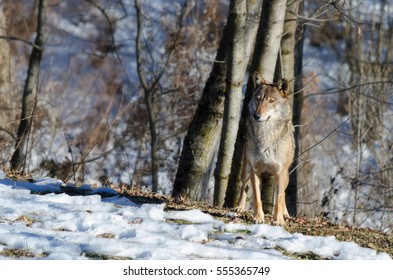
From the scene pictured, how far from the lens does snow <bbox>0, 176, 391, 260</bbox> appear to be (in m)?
7.07

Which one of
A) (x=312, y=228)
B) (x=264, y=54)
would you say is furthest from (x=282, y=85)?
(x=264, y=54)

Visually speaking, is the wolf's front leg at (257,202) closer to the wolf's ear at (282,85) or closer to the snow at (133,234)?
the snow at (133,234)

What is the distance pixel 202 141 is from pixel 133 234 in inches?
196

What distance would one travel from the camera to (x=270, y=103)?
9.18 metres

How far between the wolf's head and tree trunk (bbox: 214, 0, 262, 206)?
2.31 metres

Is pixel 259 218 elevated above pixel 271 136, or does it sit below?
below

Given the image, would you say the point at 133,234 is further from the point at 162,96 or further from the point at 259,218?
the point at 162,96

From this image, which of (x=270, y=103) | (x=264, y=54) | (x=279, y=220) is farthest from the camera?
(x=264, y=54)

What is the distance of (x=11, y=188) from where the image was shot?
9383mm

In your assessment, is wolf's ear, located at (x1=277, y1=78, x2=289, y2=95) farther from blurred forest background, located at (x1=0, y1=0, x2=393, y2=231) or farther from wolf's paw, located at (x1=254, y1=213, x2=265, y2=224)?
blurred forest background, located at (x1=0, y1=0, x2=393, y2=231)

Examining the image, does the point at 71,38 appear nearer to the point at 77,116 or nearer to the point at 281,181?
the point at 77,116

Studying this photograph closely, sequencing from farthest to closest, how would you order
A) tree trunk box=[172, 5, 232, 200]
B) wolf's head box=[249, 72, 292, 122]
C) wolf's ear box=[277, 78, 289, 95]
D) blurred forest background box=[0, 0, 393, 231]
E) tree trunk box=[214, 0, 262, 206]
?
1. blurred forest background box=[0, 0, 393, 231]
2. tree trunk box=[172, 5, 232, 200]
3. tree trunk box=[214, 0, 262, 206]
4. wolf's ear box=[277, 78, 289, 95]
5. wolf's head box=[249, 72, 292, 122]

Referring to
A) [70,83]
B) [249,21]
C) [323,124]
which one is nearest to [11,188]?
[249,21]

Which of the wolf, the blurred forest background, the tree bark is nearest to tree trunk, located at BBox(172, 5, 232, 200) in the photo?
the tree bark
